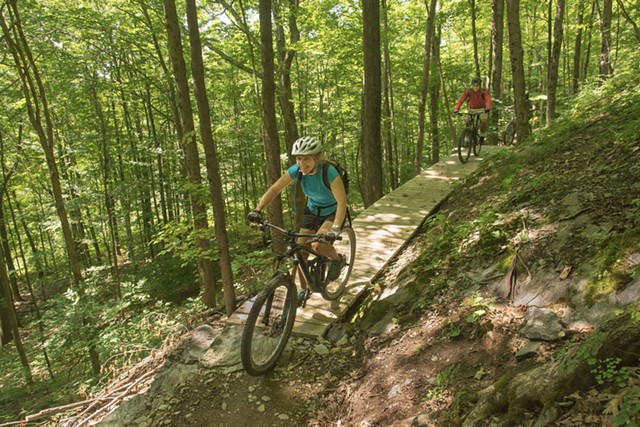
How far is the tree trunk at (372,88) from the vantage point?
862cm

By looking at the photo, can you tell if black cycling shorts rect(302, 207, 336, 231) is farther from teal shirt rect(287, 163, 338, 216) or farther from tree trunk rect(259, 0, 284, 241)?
tree trunk rect(259, 0, 284, 241)

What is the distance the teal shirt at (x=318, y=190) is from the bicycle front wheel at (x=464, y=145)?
679 centimetres

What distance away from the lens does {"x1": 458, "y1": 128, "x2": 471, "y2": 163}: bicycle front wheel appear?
10.1 m

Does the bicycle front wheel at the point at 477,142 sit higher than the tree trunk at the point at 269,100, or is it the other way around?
the tree trunk at the point at 269,100

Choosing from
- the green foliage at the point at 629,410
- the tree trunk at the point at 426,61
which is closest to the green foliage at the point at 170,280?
the tree trunk at the point at 426,61

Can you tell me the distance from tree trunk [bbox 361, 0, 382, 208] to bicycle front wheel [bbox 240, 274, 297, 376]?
5938 mm

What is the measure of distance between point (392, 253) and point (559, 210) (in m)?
2.62

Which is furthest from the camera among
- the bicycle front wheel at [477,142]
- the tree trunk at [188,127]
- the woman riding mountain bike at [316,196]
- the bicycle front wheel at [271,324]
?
the bicycle front wheel at [477,142]

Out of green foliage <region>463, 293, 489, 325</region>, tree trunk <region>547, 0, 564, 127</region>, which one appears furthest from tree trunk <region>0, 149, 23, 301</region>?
tree trunk <region>547, 0, 564, 127</region>

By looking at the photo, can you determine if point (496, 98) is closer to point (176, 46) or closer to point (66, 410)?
point (176, 46)

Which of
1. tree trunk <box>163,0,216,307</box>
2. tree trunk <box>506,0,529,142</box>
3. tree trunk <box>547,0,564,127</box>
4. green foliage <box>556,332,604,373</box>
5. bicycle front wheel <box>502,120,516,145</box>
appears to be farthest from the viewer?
bicycle front wheel <box>502,120,516,145</box>

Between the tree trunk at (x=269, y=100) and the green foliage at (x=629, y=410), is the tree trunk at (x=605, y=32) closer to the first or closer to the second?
the tree trunk at (x=269, y=100)

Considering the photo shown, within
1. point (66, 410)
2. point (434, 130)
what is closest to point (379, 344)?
point (66, 410)

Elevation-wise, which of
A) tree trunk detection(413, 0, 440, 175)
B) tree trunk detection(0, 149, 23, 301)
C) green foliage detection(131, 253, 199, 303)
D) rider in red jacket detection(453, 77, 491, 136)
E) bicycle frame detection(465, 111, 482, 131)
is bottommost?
green foliage detection(131, 253, 199, 303)
